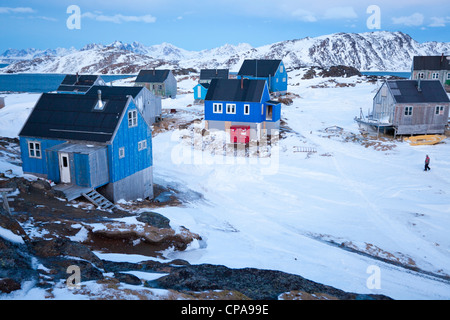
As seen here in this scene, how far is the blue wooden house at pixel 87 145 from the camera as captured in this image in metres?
20.5

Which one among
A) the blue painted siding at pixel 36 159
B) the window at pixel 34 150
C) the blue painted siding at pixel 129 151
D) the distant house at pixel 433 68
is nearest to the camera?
the blue painted siding at pixel 129 151

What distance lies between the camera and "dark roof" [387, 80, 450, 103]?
38750 millimetres

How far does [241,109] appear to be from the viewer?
129ft

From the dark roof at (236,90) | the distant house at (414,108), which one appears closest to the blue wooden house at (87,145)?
the dark roof at (236,90)

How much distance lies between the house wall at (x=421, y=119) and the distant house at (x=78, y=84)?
44.3 metres

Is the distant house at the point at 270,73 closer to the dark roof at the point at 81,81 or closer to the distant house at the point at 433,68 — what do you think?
the distant house at the point at 433,68

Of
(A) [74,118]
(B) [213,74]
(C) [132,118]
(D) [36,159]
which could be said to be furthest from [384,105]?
(B) [213,74]

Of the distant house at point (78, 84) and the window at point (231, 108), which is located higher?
the distant house at point (78, 84)

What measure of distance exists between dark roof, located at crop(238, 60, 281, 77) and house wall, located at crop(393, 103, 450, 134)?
3326 cm

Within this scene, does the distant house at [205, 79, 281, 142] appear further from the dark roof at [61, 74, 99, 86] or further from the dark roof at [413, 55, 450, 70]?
the dark roof at [413, 55, 450, 70]

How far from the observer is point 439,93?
3938 centimetres

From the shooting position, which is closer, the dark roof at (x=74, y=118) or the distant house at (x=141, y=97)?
the dark roof at (x=74, y=118)
